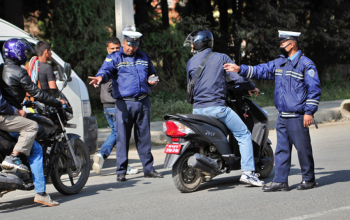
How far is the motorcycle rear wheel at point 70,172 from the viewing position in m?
5.34

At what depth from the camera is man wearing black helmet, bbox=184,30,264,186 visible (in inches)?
210

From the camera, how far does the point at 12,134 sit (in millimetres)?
4797

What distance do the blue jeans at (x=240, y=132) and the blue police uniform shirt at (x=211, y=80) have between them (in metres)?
0.08

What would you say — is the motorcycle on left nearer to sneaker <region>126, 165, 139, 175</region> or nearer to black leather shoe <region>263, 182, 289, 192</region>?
sneaker <region>126, 165, 139, 175</region>

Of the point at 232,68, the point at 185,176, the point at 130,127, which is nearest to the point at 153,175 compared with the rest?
the point at 130,127

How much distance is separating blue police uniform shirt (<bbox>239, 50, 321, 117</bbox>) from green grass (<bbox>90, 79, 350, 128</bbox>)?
7.46m

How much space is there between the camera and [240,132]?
17.8ft

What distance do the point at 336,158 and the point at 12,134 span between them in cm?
488

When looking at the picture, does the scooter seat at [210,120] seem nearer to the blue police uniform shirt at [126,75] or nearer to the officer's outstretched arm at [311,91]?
the officer's outstretched arm at [311,91]

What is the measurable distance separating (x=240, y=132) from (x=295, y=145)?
642 mm

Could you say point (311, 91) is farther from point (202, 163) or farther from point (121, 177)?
point (121, 177)

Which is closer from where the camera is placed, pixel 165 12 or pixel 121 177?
pixel 121 177

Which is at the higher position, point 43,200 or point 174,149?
point 174,149

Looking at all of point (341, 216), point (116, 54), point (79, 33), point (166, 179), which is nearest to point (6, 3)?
point (79, 33)
